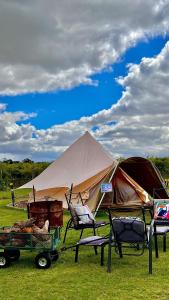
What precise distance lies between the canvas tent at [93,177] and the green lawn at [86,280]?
5180mm

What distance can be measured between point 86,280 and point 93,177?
675cm

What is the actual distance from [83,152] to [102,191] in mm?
1948

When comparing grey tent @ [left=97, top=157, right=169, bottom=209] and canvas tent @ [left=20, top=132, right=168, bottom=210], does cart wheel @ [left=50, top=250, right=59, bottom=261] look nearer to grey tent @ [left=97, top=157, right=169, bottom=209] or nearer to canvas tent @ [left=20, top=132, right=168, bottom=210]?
canvas tent @ [left=20, top=132, right=168, bottom=210]

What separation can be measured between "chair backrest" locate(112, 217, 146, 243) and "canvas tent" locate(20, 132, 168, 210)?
5.51 metres

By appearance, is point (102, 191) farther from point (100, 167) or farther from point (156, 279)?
point (156, 279)

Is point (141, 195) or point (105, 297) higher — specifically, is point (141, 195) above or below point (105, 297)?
above

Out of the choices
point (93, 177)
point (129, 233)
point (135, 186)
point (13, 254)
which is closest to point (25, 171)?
point (135, 186)

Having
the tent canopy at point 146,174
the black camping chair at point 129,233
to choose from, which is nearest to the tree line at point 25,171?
the tent canopy at point 146,174

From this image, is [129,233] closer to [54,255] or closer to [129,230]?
[129,230]

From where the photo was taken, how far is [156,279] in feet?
15.1

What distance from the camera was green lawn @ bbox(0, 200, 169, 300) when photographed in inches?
163

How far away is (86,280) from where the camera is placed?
463cm

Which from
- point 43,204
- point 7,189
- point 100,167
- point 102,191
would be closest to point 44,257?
point 43,204

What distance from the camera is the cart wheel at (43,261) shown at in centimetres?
525
